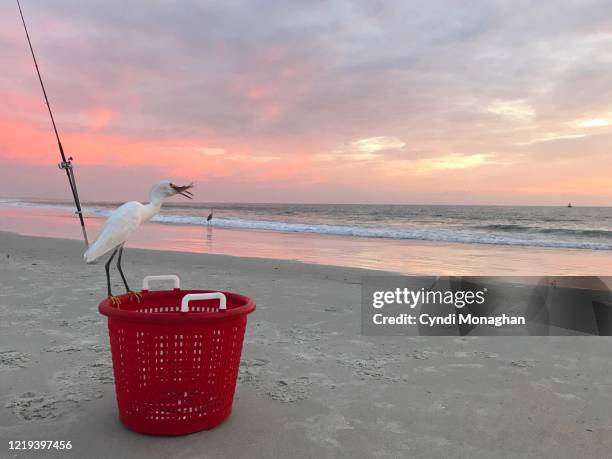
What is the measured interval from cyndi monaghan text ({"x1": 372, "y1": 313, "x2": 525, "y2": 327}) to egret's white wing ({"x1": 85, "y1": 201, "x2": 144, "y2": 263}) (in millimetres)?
3077

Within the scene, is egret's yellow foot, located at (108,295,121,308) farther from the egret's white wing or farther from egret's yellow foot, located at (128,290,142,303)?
the egret's white wing

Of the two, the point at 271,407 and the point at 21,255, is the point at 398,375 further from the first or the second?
the point at 21,255

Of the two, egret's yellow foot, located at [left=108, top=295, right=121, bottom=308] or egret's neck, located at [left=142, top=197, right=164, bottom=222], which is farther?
egret's neck, located at [left=142, top=197, right=164, bottom=222]

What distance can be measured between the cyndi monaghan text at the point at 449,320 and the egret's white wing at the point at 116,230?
3077 mm

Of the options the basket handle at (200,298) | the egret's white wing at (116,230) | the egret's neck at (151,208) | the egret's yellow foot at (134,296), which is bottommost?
the egret's yellow foot at (134,296)

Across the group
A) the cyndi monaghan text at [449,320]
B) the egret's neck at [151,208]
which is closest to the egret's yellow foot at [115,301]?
the egret's neck at [151,208]

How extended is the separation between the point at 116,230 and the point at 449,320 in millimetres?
→ 3696

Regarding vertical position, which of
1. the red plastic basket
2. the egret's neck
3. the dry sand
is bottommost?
the dry sand

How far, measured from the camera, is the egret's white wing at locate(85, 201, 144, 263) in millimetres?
2838

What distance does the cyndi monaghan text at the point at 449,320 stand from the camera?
516cm

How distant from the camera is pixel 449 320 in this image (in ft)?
17.1

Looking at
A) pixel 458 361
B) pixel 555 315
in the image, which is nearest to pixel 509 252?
pixel 555 315

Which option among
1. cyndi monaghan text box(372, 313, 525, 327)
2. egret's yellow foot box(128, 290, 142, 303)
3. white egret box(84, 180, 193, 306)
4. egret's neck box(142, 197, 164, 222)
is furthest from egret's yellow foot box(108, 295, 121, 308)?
cyndi monaghan text box(372, 313, 525, 327)

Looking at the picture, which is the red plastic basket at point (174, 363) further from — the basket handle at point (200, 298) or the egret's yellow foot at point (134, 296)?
the egret's yellow foot at point (134, 296)
